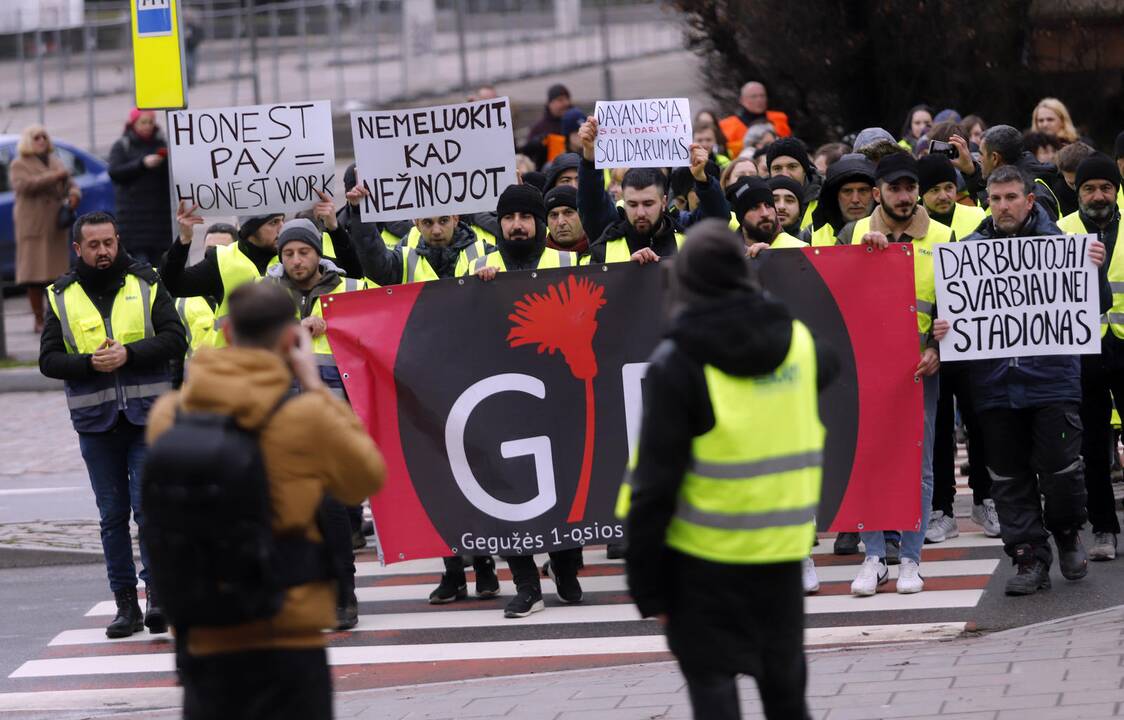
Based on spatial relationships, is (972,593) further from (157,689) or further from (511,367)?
(157,689)

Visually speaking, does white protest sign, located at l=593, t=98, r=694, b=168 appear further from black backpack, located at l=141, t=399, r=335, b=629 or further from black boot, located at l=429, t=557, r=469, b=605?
black backpack, located at l=141, t=399, r=335, b=629

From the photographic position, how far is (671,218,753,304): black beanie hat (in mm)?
5121

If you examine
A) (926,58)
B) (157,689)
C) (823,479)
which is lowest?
(157,689)

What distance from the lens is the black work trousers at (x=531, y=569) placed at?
941cm

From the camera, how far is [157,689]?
27.7ft

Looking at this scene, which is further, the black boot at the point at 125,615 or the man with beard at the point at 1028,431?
the black boot at the point at 125,615

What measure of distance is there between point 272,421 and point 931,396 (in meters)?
5.00

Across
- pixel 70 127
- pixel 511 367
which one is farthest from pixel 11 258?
pixel 511 367

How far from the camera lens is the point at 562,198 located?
34.0ft

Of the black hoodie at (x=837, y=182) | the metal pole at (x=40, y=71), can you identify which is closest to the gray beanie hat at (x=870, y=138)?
the black hoodie at (x=837, y=182)

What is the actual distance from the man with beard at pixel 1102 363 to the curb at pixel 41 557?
5719 mm

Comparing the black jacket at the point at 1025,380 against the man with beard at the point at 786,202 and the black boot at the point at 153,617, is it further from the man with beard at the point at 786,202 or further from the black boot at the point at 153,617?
the black boot at the point at 153,617

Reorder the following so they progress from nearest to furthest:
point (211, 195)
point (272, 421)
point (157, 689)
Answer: point (272, 421)
point (157, 689)
point (211, 195)

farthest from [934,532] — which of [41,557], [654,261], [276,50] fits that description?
[276,50]
